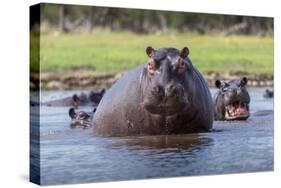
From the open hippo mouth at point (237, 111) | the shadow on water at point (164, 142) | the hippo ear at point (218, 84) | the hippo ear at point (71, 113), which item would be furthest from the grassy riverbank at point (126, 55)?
the shadow on water at point (164, 142)

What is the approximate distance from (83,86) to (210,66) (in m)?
2.51

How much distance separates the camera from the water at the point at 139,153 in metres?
12.0

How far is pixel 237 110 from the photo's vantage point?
13984mm

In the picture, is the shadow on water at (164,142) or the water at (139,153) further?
the shadow on water at (164,142)

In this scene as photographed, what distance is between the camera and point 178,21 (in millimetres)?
13367

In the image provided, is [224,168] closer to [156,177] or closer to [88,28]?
[156,177]

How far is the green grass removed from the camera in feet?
40.1

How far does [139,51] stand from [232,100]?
7.08ft

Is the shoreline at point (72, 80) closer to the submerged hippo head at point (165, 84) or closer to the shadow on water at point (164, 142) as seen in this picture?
the submerged hippo head at point (165, 84)

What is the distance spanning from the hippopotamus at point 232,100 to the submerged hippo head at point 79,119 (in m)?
2.52

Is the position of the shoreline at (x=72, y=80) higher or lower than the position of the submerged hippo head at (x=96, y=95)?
higher

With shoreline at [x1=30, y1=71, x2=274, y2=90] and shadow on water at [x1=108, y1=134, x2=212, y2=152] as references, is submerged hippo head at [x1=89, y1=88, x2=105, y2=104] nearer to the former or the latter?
shoreline at [x1=30, y1=71, x2=274, y2=90]

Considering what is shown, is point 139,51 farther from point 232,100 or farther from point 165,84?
point 232,100

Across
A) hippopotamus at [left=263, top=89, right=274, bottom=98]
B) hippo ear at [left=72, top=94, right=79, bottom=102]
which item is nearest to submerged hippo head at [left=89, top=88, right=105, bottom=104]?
hippo ear at [left=72, top=94, right=79, bottom=102]
